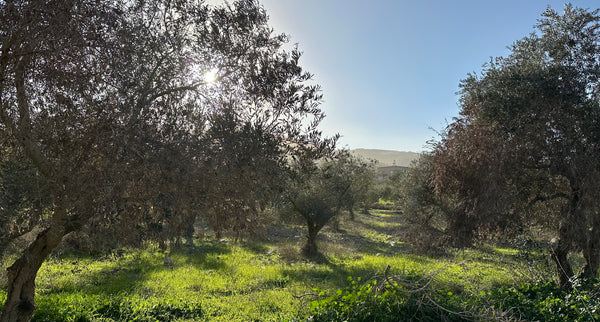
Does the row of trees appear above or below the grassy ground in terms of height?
above

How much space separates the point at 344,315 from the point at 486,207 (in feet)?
19.8

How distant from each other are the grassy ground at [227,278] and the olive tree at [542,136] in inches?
91.9

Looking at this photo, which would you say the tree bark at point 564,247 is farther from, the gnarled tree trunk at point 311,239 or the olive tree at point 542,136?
the gnarled tree trunk at point 311,239

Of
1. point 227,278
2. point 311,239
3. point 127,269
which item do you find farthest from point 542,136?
point 127,269

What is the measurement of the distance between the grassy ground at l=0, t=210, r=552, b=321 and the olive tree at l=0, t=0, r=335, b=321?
2.78 m

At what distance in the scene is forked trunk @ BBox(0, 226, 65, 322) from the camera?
6.62m

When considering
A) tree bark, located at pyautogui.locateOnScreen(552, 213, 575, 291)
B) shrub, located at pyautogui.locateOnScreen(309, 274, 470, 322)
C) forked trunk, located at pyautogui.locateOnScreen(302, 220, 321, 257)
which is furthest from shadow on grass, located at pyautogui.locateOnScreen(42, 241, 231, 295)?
tree bark, located at pyautogui.locateOnScreen(552, 213, 575, 291)

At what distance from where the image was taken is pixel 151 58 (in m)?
6.43

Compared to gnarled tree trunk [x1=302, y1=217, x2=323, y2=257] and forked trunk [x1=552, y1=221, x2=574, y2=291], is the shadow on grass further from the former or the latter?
forked trunk [x1=552, y1=221, x2=574, y2=291]

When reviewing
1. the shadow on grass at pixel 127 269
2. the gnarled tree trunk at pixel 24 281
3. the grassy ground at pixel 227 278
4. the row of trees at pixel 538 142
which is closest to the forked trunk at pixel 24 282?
the gnarled tree trunk at pixel 24 281

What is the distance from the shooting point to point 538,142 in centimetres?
1018

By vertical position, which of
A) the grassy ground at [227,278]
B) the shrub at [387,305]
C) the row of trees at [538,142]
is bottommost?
the grassy ground at [227,278]

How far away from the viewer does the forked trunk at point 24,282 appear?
662cm

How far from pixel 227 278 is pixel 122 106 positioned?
37.3 ft
